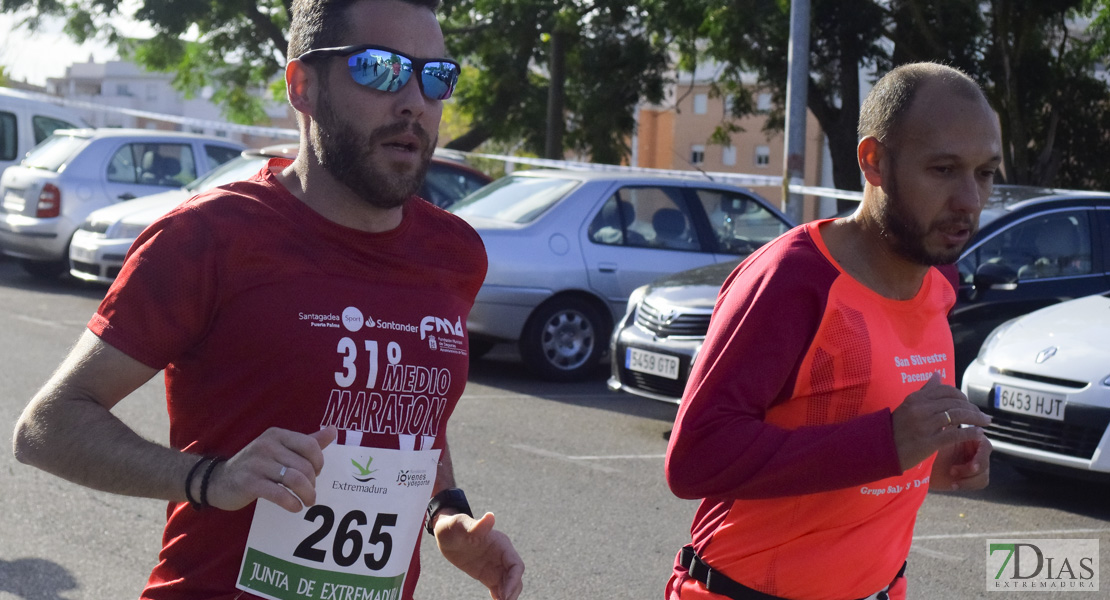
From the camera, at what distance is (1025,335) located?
6961mm

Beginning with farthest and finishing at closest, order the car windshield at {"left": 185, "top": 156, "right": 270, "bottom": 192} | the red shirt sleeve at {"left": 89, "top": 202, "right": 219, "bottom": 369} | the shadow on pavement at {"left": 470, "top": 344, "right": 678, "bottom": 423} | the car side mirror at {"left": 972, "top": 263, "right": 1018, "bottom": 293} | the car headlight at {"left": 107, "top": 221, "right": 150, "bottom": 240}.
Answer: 1. the car windshield at {"left": 185, "top": 156, "right": 270, "bottom": 192}
2. the car headlight at {"left": 107, "top": 221, "right": 150, "bottom": 240}
3. the shadow on pavement at {"left": 470, "top": 344, "right": 678, "bottom": 423}
4. the car side mirror at {"left": 972, "top": 263, "right": 1018, "bottom": 293}
5. the red shirt sleeve at {"left": 89, "top": 202, "right": 219, "bottom": 369}

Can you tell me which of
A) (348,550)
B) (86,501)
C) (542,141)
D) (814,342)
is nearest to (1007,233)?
(86,501)

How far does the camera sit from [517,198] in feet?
34.9

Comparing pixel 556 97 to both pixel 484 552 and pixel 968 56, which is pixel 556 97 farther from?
pixel 484 552

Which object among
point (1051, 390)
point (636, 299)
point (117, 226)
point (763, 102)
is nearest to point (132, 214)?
point (117, 226)

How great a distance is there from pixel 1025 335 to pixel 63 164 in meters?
11.2

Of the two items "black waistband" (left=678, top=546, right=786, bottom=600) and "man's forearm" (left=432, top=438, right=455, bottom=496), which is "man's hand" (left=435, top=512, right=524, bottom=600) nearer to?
"man's forearm" (left=432, top=438, right=455, bottom=496)

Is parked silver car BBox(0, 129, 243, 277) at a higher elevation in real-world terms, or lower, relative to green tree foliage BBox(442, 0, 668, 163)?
lower

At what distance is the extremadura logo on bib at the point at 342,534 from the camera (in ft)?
6.72

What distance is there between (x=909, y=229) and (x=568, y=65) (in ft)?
68.4

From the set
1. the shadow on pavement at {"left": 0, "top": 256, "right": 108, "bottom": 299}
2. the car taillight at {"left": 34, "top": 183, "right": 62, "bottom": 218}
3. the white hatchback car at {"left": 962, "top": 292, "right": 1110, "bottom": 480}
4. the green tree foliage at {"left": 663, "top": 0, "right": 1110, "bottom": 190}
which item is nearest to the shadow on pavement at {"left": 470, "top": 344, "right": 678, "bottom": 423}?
the white hatchback car at {"left": 962, "top": 292, "right": 1110, "bottom": 480}

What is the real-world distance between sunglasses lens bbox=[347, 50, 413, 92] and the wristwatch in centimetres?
79

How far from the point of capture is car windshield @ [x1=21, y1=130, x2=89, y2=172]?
1459 centimetres

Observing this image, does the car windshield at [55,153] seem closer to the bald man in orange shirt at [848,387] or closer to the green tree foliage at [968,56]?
the green tree foliage at [968,56]
